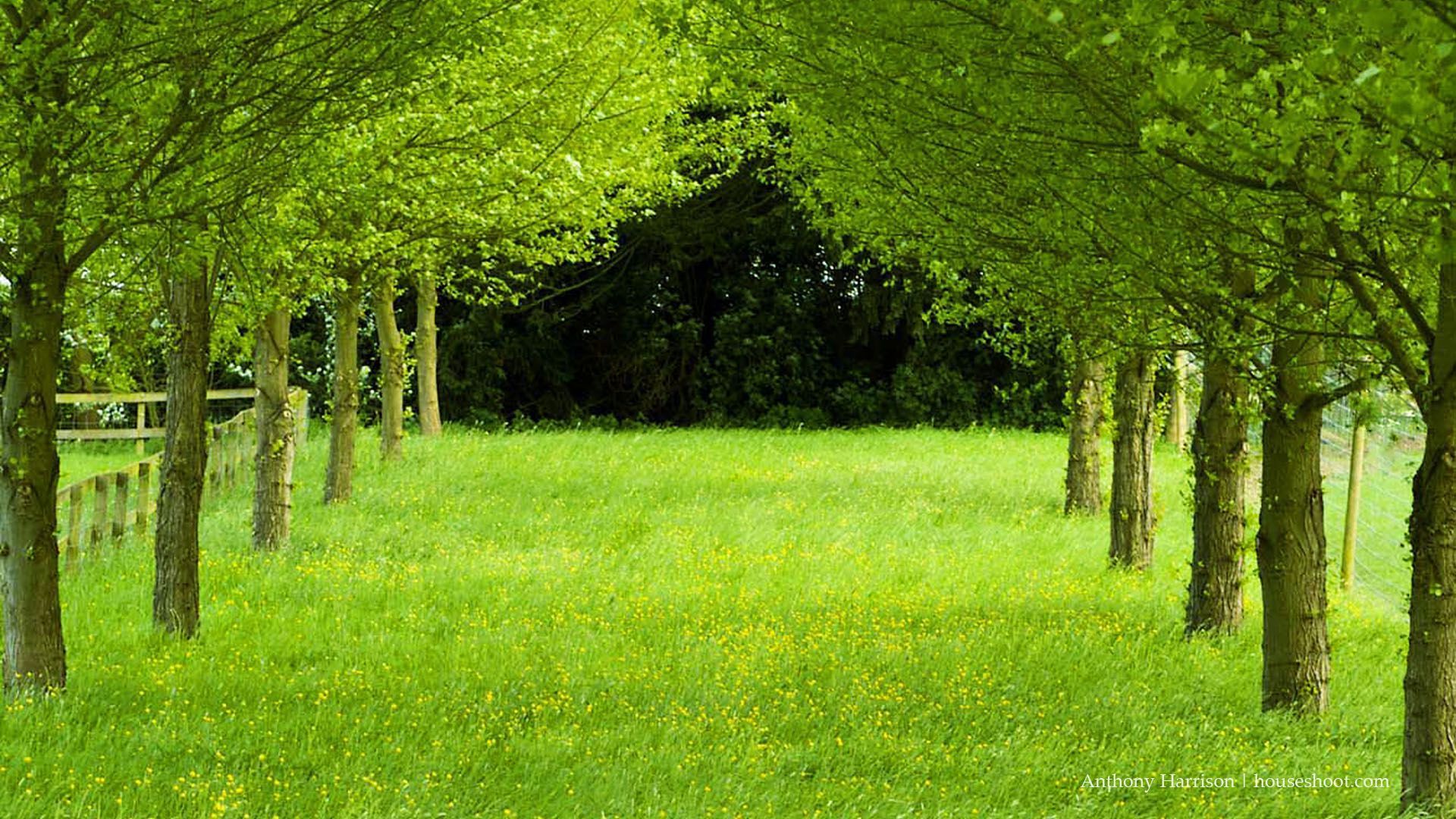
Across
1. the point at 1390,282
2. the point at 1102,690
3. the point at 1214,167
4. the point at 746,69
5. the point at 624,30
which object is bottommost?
the point at 1102,690

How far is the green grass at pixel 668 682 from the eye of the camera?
7312 mm

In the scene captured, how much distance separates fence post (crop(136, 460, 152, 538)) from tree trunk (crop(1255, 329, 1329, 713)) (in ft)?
35.7

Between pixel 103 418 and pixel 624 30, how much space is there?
1873 centimetres

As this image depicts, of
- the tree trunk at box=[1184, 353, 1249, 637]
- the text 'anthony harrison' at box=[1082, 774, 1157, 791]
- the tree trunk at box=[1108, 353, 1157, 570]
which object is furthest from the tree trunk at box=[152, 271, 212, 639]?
the tree trunk at box=[1108, 353, 1157, 570]

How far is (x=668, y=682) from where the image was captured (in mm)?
9352

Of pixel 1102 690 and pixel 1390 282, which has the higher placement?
pixel 1390 282

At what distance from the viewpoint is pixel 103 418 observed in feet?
96.2

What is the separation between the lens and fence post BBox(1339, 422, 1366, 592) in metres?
14.0

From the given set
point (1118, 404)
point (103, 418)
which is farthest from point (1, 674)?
point (103, 418)

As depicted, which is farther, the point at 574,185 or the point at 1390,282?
the point at 574,185

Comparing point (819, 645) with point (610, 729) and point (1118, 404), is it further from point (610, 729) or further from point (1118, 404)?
point (1118, 404)

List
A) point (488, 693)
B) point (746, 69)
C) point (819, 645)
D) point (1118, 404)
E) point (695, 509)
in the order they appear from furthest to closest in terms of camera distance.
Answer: point (695, 509) < point (1118, 404) < point (819, 645) < point (488, 693) < point (746, 69)

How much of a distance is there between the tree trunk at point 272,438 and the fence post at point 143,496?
1144 millimetres

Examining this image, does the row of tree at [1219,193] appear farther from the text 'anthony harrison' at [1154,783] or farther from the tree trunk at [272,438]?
the tree trunk at [272,438]
